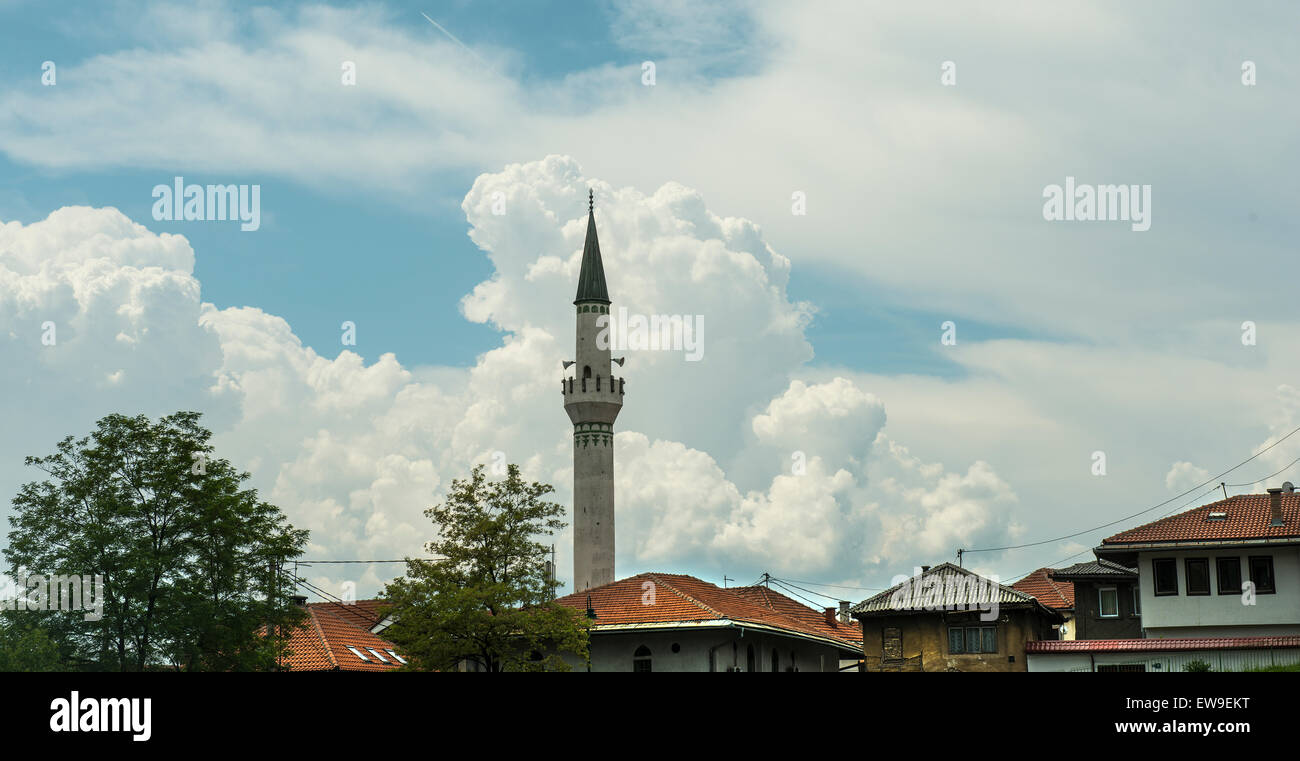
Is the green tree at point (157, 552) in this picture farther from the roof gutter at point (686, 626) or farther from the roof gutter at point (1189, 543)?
the roof gutter at point (1189, 543)

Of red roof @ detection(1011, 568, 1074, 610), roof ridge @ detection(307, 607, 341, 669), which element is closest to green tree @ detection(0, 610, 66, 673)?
roof ridge @ detection(307, 607, 341, 669)

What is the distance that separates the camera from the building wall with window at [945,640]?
52156 millimetres

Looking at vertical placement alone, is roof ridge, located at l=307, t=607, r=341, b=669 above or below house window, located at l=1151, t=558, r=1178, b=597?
below

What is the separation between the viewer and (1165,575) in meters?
48.6

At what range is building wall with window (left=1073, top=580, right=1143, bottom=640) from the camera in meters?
57.3

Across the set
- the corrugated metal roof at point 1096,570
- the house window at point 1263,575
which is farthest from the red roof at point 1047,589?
the house window at point 1263,575

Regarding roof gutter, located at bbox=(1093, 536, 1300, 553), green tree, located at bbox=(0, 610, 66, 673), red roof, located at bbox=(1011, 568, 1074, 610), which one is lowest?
green tree, located at bbox=(0, 610, 66, 673)

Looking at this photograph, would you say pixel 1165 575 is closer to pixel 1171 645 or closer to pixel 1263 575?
pixel 1171 645

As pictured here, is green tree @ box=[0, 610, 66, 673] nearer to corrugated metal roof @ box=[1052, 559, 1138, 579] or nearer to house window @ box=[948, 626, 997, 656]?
house window @ box=[948, 626, 997, 656]

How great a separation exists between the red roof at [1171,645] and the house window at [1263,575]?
214cm

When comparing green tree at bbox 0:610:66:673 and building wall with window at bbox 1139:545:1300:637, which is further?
building wall with window at bbox 1139:545:1300:637

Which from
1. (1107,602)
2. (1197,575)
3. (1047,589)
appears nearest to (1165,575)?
(1197,575)

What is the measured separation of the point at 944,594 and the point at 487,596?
776 inches
